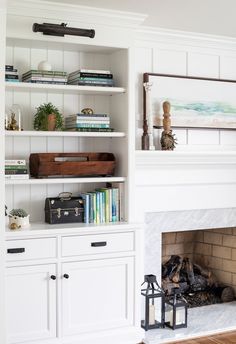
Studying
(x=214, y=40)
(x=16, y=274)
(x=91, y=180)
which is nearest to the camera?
(x=16, y=274)

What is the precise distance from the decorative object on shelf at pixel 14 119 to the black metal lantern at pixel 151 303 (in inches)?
61.4

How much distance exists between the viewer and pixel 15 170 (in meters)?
3.68

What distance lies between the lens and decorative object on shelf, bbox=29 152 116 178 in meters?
3.73

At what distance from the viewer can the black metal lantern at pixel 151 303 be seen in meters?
4.15

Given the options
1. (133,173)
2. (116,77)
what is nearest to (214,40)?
(116,77)

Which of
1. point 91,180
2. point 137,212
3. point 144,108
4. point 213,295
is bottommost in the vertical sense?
point 213,295

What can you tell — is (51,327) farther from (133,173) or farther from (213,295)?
(213,295)

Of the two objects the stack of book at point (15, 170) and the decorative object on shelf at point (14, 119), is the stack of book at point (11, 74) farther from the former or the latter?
the stack of book at point (15, 170)

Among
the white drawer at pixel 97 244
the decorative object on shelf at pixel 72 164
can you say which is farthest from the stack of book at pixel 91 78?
the white drawer at pixel 97 244

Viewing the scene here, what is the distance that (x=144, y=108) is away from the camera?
422cm

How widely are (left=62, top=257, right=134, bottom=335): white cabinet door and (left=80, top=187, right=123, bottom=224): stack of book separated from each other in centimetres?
33

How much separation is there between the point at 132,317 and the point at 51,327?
2.10 ft

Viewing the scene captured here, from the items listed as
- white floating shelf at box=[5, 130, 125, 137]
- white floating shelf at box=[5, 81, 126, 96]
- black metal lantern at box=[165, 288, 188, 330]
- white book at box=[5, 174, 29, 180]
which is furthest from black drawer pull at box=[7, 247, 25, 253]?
black metal lantern at box=[165, 288, 188, 330]

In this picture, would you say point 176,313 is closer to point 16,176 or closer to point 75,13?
point 16,176
